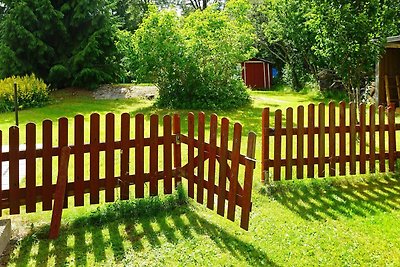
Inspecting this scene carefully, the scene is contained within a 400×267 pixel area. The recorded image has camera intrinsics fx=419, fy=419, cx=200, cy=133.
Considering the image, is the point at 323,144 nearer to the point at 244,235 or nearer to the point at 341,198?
the point at 341,198

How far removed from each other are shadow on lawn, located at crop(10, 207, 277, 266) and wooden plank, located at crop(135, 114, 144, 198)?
44 centimetres

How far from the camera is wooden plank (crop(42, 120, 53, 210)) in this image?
477 centimetres

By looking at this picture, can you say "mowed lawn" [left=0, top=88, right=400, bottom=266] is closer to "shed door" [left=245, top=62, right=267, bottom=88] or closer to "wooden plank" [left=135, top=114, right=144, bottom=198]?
"wooden plank" [left=135, top=114, right=144, bottom=198]

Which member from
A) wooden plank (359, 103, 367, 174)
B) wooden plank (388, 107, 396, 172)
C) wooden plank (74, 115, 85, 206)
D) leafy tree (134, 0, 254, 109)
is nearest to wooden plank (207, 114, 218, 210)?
wooden plank (74, 115, 85, 206)

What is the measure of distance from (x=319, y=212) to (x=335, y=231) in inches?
24.6

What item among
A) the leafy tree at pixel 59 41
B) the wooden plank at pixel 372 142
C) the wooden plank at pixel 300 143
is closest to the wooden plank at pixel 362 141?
the wooden plank at pixel 372 142

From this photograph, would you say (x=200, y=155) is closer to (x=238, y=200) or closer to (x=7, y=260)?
(x=238, y=200)

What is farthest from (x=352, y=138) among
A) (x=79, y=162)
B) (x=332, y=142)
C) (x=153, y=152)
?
(x=79, y=162)

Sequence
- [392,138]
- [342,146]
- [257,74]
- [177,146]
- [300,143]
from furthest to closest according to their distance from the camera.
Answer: [257,74] < [392,138] < [342,146] < [300,143] < [177,146]

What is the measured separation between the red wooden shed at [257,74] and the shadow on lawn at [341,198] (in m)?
25.6

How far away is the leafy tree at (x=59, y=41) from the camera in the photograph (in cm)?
1925

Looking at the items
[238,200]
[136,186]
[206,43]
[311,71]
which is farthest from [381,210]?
[311,71]

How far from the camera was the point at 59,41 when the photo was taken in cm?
2056

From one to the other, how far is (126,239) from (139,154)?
122cm
